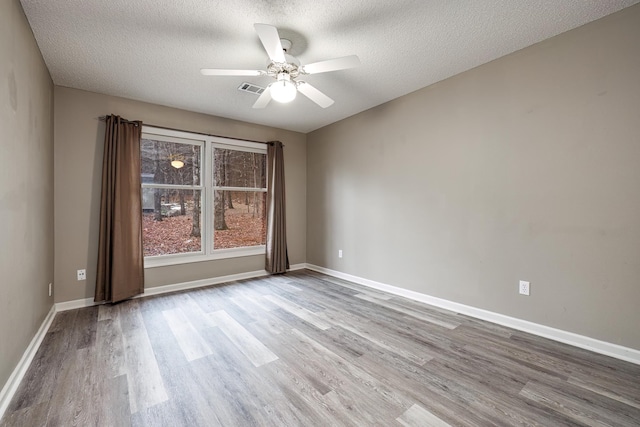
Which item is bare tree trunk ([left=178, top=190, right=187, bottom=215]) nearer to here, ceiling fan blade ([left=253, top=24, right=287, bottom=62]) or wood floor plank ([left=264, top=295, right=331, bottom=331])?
wood floor plank ([left=264, top=295, right=331, bottom=331])

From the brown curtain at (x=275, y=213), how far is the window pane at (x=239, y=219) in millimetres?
198

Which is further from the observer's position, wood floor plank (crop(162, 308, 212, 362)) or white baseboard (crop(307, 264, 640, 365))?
wood floor plank (crop(162, 308, 212, 362))

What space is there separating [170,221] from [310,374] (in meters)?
3.02

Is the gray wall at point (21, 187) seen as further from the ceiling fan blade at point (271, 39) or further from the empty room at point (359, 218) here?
the ceiling fan blade at point (271, 39)

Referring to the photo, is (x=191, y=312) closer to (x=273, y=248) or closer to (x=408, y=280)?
(x=273, y=248)

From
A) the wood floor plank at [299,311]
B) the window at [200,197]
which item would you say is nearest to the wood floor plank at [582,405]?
the wood floor plank at [299,311]

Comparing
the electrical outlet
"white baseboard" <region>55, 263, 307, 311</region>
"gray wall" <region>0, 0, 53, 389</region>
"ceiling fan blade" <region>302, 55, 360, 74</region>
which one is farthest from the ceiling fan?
"white baseboard" <region>55, 263, 307, 311</region>

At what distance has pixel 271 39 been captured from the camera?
6.19ft

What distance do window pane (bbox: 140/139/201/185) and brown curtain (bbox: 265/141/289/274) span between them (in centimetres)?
113

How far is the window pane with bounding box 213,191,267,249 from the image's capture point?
4328 millimetres

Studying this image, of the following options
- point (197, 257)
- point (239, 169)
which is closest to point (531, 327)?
point (197, 257)

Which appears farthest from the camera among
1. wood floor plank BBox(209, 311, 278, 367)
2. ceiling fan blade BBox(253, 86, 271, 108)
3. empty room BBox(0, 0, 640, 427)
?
ceiling fan blade BBox(253, 86, 271, 108)

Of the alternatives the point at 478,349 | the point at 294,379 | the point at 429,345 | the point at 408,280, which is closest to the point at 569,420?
the point at 478,349

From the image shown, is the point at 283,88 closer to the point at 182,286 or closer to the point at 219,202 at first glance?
the point at 219,202
